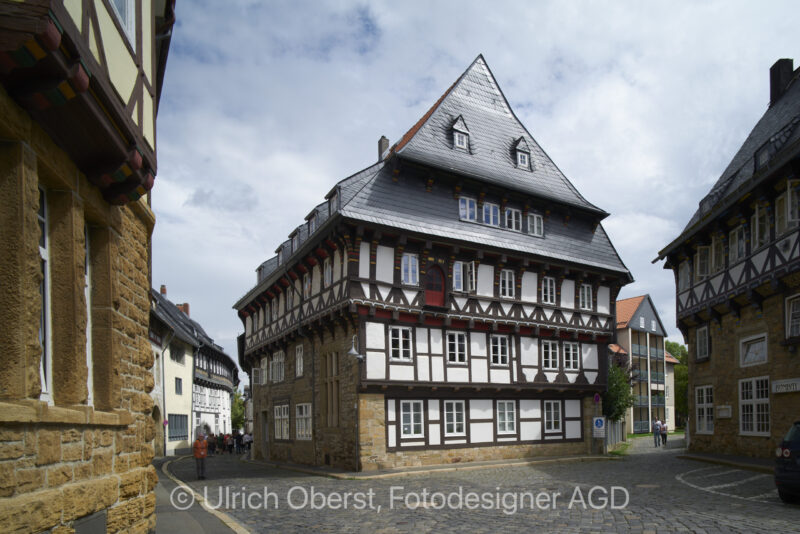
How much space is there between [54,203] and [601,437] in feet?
84.3

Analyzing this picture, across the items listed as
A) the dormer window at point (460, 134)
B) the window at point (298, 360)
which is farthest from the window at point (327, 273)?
the dormer window at point (460, 134)

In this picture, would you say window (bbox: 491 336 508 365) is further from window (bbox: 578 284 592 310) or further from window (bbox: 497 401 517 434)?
window (bbox: 578 284 592 310)

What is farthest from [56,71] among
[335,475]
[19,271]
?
[335,475]

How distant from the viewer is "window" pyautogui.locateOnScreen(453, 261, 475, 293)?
24812 mm

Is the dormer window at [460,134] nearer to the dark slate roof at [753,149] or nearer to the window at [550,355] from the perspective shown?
the window at [550,355]

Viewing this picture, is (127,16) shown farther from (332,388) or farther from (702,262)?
(702,262)

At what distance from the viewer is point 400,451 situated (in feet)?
73.6

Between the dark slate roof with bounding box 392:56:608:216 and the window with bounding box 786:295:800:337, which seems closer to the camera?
the window with bounding box 786:295:800:337

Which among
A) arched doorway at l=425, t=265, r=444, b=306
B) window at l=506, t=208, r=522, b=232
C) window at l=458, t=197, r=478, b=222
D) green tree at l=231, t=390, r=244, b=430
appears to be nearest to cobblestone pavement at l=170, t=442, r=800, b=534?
arched doorway at l=425, t=265, r=444, b=306

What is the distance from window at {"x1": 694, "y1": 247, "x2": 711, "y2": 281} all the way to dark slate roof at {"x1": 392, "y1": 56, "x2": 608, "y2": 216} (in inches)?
193

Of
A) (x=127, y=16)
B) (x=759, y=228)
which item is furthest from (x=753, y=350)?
(x=127, y=16)

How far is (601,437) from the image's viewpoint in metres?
27.6

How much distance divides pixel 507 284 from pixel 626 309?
136 feet

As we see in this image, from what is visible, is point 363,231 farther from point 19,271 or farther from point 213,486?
point 19,271
